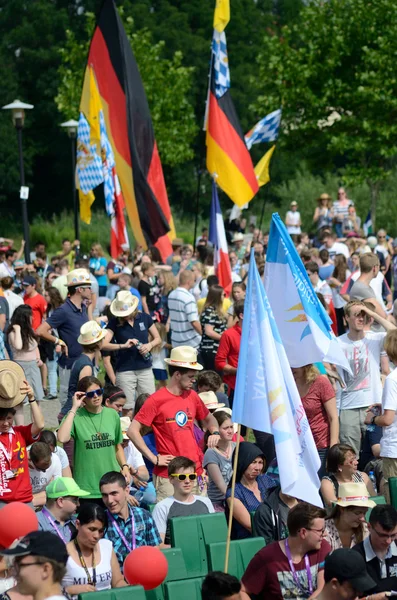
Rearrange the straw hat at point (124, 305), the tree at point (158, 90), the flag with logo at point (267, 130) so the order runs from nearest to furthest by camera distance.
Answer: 1. the straw hat at point (124, 305)
2. the flag with logo at point (267, 130)
3. the tree at point (158, 90)

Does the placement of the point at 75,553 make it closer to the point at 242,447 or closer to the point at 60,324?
the point at 242,447

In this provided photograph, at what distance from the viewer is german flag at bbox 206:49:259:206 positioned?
16438 millimetres

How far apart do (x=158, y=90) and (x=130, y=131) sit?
2966 centimetres

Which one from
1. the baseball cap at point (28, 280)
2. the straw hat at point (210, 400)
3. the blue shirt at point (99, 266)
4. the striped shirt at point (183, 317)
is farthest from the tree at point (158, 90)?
the straw hat at point (210, 400)

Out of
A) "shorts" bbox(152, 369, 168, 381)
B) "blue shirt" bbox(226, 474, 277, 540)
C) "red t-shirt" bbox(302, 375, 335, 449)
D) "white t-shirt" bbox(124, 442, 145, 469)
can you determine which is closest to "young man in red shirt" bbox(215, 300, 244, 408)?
"white t-shirt" bbox(124, 442, 145, 469)

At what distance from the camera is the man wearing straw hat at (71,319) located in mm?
11102

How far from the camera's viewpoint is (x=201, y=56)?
54.6m

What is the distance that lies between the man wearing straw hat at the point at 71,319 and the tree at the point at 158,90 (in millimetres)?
32366

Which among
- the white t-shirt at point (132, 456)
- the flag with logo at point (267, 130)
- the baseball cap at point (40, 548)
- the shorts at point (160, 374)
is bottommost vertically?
the shorts at point (160, 374)

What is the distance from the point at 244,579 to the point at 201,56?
1978 inches

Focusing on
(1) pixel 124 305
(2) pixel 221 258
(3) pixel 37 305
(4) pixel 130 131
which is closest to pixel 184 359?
(1) pixel 124 305

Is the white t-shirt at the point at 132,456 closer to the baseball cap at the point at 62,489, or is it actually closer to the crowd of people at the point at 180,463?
the crowd of people at the point at 180,463

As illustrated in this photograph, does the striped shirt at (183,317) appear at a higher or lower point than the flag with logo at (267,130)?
lower

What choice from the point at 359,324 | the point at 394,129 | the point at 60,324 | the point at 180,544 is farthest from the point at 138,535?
the point at 394,129
